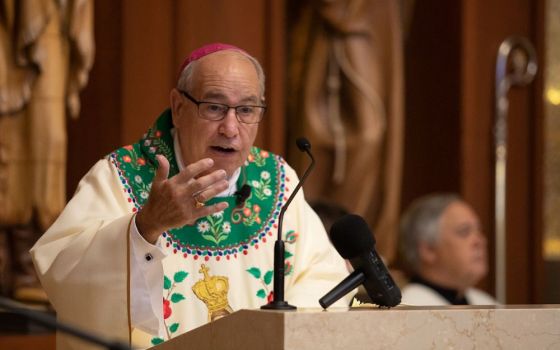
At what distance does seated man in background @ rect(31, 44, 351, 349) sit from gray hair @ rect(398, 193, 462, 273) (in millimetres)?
2004

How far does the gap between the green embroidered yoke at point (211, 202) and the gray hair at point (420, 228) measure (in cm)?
212

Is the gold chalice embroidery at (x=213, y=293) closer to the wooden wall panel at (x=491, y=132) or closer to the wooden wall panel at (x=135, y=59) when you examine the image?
the wooden wall panel at (x=135, y=59)

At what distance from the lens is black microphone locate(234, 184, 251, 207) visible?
400 centimetres

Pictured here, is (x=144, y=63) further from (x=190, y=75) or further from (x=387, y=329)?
(x=387, y=329)

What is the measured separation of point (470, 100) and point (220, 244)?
3978 millimetres

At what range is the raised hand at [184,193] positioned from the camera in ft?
10.2

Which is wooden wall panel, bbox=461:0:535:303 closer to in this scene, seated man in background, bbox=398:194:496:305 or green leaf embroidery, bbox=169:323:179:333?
seated man in background, bbox=398:194:496:305

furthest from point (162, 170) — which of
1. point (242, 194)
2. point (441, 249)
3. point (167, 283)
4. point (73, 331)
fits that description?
point (441, 249)

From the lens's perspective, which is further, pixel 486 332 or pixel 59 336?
pixel 59 336

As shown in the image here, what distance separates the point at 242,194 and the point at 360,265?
4.15 ft

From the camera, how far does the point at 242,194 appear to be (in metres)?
4.01

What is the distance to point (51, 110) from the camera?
5.81 m

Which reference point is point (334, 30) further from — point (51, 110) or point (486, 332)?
point (486, 332)

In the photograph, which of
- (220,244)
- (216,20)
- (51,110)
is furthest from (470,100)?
(220,244)
